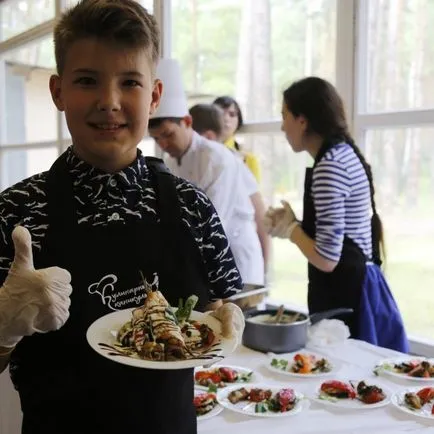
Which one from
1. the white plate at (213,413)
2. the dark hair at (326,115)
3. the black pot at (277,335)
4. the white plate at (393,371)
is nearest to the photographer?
the white plate at (213,413)

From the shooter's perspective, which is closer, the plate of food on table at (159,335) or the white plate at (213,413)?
the plate of food on table at (159,335)

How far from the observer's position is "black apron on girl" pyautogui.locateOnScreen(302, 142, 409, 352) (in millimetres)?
1726

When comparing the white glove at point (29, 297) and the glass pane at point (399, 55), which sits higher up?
the glass pane at point (399, 55)

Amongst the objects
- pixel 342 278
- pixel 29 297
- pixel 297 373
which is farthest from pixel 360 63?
pixel 29 297

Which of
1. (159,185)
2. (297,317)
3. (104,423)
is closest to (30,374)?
(104,423)

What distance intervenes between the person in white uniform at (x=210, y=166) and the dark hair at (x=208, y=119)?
0.24m

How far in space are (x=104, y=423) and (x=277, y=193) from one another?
207 cm

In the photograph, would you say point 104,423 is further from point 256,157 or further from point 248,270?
point 256,157

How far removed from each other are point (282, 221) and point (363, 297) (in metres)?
0.36

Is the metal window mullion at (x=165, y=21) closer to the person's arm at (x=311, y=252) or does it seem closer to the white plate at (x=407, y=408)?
the person's arm at (x=311, y=252)

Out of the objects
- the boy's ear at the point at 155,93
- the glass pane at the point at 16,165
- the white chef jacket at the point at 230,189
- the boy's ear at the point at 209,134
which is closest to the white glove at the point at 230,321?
the boy's ear at the point at 155,93

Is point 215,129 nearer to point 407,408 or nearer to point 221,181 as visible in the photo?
point 221,181

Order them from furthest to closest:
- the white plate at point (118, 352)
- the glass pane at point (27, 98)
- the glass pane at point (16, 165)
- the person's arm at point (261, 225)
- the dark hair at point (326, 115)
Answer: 1. the glass pane at point (16, 165)
2. the glass pane at point (27, 98)
3. the person's arm at point (261, 225)
4. the dark hair at point (326, 115)
5. the white plate at point (118, 352)

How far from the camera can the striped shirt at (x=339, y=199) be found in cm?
169
